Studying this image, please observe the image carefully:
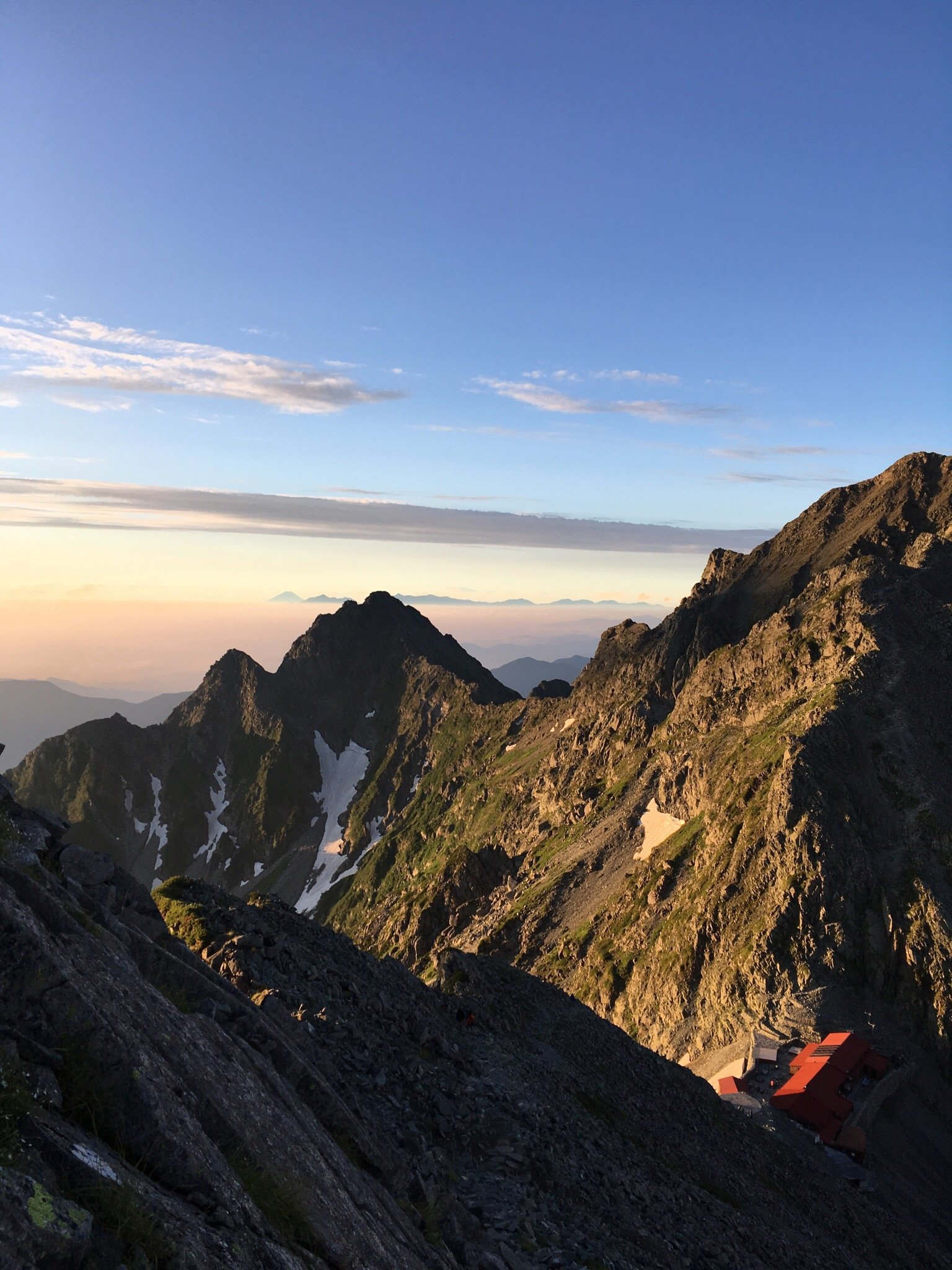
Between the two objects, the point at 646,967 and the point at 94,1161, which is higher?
the point at 94,1161

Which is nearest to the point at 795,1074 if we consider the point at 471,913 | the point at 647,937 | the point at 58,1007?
the point at 647,937

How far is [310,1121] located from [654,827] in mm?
128242

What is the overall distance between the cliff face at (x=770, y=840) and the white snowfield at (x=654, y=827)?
2.78 ft

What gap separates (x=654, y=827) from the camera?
13950 cm

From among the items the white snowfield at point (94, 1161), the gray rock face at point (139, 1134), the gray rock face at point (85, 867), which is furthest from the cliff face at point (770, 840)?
the white snowfield at point (94, 1161)

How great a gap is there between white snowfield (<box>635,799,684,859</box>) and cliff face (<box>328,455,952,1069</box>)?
85cm

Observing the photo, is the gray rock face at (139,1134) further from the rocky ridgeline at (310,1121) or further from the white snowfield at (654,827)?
the white snowfield at (654,827)

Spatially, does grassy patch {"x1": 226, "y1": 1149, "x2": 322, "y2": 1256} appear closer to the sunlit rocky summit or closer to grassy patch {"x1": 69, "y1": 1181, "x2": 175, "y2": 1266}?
the sunlit rocky summit

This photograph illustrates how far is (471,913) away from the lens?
15900 cm

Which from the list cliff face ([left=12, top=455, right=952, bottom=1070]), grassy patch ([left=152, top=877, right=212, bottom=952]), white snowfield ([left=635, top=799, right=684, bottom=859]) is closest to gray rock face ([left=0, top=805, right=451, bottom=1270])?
grassy patch ([left=152, top=877, right=212, bottom=952])

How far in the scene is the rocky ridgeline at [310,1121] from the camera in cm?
1130

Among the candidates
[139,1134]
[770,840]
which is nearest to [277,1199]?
[139,1134]

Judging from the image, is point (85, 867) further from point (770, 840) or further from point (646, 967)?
point (646, 967)

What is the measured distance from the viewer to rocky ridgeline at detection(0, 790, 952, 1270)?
11297 millimetres
